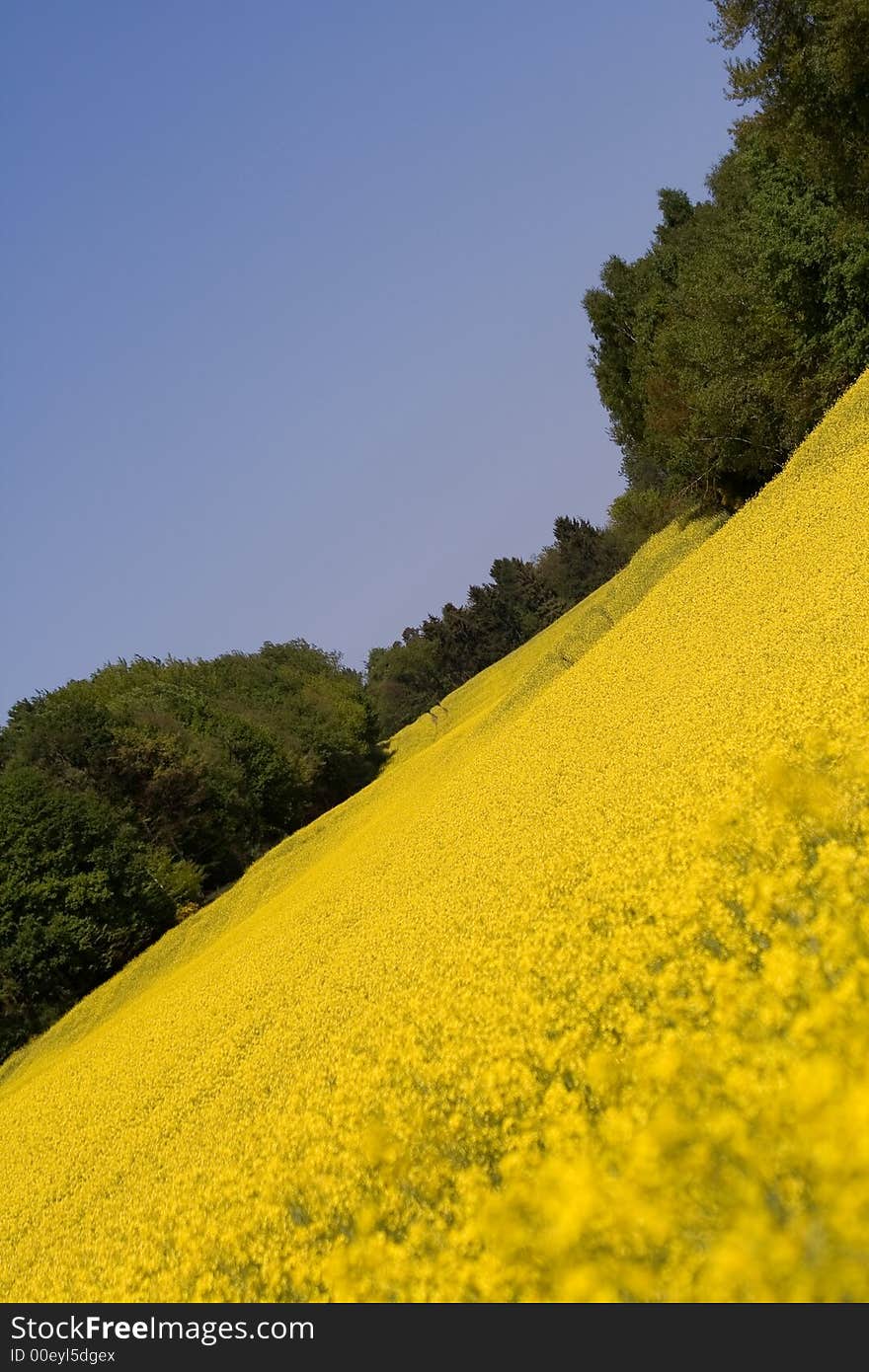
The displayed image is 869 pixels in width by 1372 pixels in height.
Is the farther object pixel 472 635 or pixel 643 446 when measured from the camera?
pixel 472 635

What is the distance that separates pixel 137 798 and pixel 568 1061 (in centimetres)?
5059

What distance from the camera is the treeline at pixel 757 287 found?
85.4 ft

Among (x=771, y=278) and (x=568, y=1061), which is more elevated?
(x=771, y=278)

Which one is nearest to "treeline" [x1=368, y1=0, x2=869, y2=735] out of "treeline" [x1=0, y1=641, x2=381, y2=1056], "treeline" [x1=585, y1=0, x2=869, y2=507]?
"treeline" [x1=585, y1=0, x2=869, y2=507]

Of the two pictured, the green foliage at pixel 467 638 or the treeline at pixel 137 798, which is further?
the green foliage at pixel 467 638

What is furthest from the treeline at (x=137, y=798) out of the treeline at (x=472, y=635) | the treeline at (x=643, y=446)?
the treeline at (x=472, y=635)

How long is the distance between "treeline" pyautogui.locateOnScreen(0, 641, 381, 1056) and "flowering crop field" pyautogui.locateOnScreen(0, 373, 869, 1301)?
20973mm

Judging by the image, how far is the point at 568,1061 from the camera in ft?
21.9

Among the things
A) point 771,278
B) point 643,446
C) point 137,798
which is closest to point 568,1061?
point 771,278

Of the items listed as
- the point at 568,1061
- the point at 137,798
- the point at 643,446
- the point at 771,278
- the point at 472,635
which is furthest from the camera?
the point at 472,635

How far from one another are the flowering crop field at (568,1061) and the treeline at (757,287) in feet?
43.9

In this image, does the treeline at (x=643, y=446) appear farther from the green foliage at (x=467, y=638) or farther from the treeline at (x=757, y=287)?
the green foliage at (x=467, y=638)

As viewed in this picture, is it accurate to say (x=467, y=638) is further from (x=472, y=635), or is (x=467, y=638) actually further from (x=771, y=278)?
(x=771, y=278)
